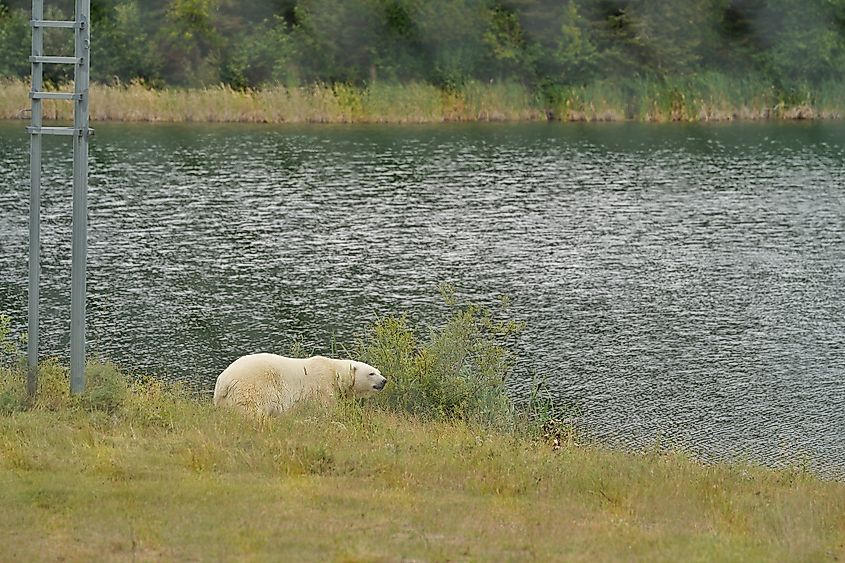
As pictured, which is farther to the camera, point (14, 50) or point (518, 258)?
point (14, 50)

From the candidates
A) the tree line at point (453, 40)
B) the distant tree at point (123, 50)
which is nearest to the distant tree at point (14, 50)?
the tree line at point (453, 40)

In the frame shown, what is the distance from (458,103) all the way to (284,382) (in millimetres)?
38376

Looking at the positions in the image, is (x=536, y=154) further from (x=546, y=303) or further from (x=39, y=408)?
(x=39, y=408)

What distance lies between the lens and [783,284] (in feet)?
69.1

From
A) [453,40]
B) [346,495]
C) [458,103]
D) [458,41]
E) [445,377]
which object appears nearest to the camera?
[346,495]

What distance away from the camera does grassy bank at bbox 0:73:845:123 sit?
45.6 meters

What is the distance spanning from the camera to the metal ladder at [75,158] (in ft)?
31.3

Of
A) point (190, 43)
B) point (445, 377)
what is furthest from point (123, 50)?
point (445, 377)

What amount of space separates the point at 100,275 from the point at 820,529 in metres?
15.6

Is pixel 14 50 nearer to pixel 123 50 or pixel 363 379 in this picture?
pixel 123 50

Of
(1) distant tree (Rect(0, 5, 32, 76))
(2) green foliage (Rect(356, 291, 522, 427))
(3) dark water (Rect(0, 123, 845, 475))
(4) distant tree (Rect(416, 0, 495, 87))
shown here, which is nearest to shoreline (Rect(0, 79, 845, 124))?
(1) distant tree (Rect(0, 5, 32, 76))

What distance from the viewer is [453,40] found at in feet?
182

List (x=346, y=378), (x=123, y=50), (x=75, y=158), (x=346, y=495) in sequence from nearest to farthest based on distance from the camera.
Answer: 1. (x=346, y=495)
2. (x=75, y=158)
3. (x=346, y=378)
4. (x=123, y=50)

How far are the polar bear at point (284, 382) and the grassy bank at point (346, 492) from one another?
36cm
